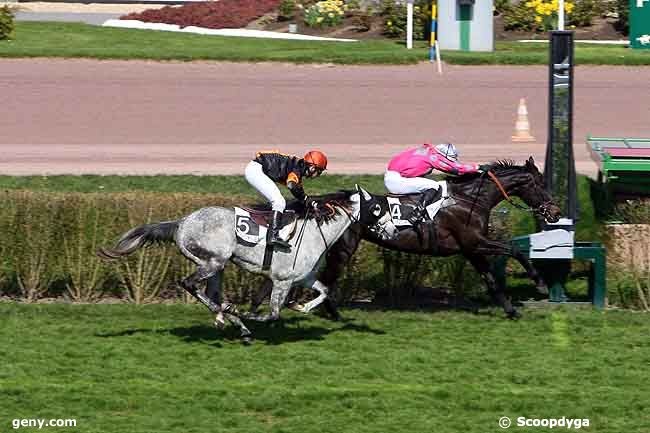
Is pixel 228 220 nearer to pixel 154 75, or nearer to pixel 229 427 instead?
pixel 229 427

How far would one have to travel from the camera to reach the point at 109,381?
9617 millimetres

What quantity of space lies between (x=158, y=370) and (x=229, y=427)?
1.40 metres

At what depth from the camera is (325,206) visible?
11031 millimetres

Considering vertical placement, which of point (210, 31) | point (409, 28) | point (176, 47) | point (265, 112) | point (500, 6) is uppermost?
point (500, 6)

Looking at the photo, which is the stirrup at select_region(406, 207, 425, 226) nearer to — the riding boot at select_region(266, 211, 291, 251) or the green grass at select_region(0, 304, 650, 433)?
the green grass at select_region(0, 304, 650, 433)

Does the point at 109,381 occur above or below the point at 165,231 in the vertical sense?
below

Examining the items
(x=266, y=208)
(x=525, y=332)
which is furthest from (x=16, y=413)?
(x=525, y=332)

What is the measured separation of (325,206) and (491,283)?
191cm

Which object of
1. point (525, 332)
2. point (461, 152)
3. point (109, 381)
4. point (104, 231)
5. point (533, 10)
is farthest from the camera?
point (533, 10)

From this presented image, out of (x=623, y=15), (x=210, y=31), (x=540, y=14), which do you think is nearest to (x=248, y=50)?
(x=210, y=31)

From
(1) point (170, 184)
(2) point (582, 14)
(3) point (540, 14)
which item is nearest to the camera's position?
(1) point (170, 184)

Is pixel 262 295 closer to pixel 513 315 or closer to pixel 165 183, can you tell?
pixel 513 315

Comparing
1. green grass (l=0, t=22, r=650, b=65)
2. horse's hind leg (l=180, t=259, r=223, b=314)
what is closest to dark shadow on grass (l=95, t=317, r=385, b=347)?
horse's hind leg (l=180, t=259, r=223, b=314)

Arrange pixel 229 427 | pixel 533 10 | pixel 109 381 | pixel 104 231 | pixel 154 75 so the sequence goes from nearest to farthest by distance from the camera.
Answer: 1. pixel 229 427
2. pixel 109 381
3. pixel 104 231
4. pixel 154 75
5. pixel 533 10
